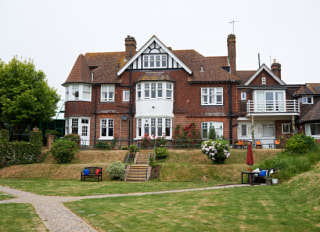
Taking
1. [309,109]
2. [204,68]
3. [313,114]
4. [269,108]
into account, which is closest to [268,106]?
[269,108]

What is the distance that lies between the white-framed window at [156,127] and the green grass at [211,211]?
16.6 m

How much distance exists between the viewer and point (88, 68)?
34.5 metres

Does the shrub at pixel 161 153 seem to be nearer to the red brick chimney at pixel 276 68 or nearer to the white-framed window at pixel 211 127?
the white-framed window at pixel 211 127

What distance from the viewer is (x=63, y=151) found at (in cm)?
2645

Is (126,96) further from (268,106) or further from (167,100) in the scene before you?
(268,106)

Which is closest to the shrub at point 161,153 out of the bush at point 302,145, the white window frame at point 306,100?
the bush at point 302,145

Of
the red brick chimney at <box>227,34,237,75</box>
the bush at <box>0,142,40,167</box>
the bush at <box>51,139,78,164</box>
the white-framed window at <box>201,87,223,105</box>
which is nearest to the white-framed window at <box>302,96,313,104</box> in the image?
the red brick chimney at <box>227,34,237,75</box>

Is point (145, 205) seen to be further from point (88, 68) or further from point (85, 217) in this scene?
point (88, 68)

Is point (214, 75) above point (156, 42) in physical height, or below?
below

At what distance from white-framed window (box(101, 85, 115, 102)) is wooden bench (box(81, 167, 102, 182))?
11.1m

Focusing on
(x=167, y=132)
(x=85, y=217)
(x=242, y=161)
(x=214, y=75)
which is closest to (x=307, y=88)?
(x=214, y=75)

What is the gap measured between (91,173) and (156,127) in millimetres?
9326

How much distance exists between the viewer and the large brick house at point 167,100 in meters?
31.4

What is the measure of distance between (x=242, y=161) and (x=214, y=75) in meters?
10.4
